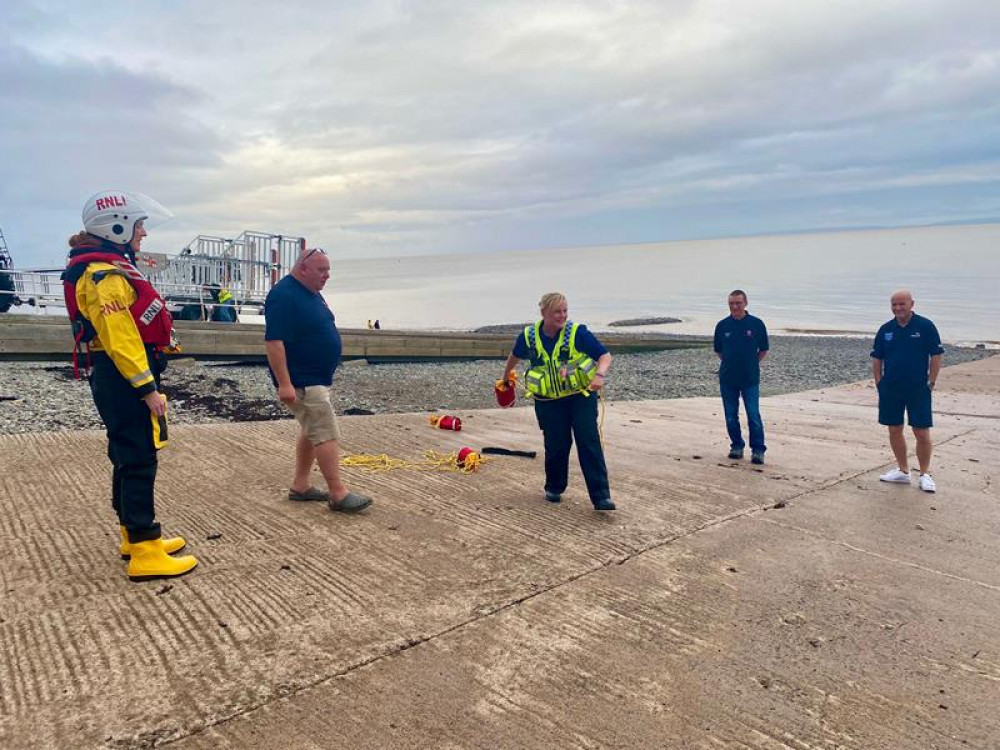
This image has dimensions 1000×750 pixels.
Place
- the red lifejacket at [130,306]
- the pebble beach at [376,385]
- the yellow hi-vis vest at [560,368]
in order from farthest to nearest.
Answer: the pebble beach at [376,385], the yellow hi-vis vest at [560,368], the red lifejacket at [130,306]

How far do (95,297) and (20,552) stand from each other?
160 centimetres

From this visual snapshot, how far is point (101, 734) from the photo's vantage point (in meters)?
2.47

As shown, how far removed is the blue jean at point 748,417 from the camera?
699 centimetres

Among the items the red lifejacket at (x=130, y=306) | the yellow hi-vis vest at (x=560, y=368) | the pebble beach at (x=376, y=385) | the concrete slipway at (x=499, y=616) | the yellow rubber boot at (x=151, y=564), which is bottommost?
the concrete slipway at (x=499, y=616)

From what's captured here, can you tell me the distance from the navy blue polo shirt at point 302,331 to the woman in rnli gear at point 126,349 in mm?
908

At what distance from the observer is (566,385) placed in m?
5.06

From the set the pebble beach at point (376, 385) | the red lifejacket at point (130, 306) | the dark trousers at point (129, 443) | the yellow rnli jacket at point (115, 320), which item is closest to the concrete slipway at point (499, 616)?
the dark trousers at point (129, 443)

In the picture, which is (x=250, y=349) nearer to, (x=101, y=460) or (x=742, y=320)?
(x=101, y=460)

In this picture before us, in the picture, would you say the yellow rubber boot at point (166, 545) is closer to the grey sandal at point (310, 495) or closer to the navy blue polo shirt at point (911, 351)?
the grey sandal at point (310, 495)

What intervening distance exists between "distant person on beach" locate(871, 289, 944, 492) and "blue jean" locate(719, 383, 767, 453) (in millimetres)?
1087

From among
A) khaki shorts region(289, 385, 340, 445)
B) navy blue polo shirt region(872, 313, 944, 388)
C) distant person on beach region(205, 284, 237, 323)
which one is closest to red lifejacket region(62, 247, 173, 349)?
khaki shorts region(289, 385, 340, 445)

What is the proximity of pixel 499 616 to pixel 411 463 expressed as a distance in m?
3.01

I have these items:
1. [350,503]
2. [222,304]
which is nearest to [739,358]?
[350,503]

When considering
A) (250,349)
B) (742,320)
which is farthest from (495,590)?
(250,349)
